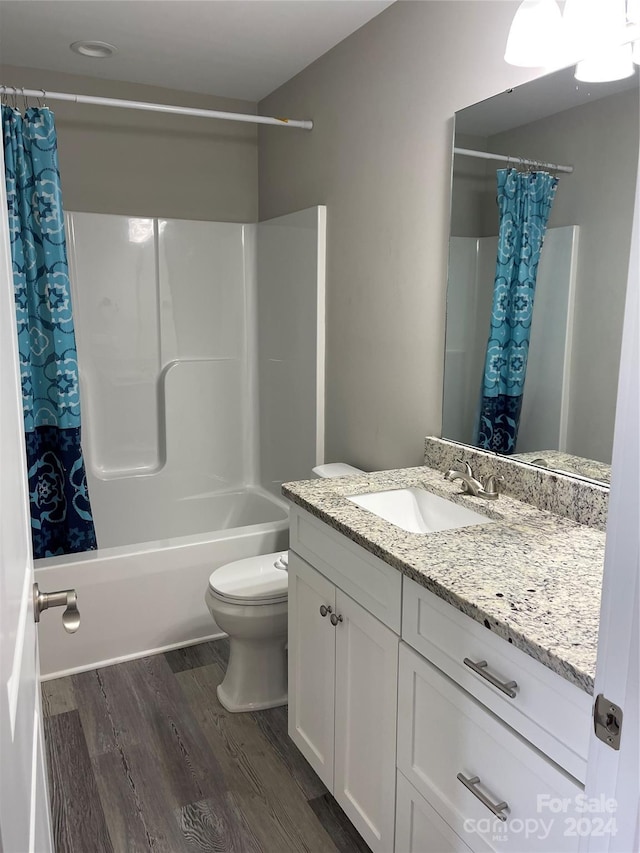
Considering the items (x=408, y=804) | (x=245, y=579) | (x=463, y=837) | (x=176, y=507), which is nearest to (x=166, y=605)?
(x=245, y=579)

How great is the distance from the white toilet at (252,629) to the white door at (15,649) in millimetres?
1210

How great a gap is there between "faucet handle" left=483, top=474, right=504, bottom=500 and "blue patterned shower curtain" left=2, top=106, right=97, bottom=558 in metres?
1.71

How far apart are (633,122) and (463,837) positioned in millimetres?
1605

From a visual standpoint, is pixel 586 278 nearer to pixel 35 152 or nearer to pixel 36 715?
pixel 36 715

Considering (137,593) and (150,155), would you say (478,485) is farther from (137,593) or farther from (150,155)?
(150,155)

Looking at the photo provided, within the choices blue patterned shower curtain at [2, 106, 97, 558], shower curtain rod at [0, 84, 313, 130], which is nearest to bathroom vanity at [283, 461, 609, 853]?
blue patterned shower curtain at [2, 106, 97, 558]

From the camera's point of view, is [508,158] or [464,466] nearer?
[508,158]

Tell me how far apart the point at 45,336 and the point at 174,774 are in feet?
5.63

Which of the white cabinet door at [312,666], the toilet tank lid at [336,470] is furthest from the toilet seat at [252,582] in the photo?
the toilet tank lid at [336,470]

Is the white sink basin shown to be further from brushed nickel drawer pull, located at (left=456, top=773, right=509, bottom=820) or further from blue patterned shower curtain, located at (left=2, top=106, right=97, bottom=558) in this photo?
blue patterned shower curtain, located at (left=2, top=106, right=97, bottom=558)

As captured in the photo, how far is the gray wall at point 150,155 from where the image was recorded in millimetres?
3176

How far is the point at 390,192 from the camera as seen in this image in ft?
8.07

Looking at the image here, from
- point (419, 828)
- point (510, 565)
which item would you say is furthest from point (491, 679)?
point (419, 828)

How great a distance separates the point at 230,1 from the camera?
2318 mm
